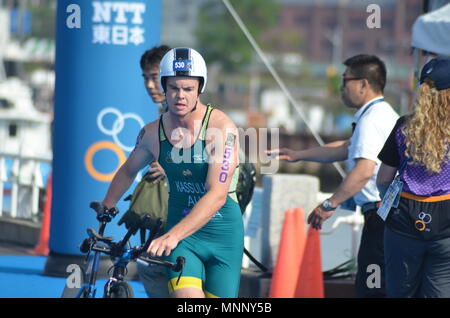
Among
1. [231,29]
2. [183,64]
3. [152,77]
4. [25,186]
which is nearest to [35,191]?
[25,186]

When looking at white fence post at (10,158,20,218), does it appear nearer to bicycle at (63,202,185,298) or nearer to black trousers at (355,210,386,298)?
black trousers at (355,210,386,298)

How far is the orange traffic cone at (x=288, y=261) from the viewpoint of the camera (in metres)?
9.08

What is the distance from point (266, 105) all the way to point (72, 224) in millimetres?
87031

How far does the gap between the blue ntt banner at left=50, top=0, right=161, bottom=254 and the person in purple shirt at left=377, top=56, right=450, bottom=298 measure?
179 inches

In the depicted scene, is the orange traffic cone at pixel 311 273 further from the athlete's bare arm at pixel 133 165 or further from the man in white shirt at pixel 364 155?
the athlete's bare arm at pixel 133 165

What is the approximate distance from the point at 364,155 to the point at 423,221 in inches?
60.0

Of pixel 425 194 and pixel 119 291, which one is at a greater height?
pixel 425 194

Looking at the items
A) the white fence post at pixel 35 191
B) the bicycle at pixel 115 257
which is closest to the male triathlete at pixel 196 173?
the bicycle at pixel 115 257

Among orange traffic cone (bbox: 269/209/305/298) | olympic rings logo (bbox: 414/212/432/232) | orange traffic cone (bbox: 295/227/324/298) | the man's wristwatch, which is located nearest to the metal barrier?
orange traffic cone (bbox: 269/209/305/298)

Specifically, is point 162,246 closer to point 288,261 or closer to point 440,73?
point 440,73

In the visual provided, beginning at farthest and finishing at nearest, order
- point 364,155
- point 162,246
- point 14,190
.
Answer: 1. point 14,190
2. point 364,155
3. point 162,246

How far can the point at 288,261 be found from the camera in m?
9.08

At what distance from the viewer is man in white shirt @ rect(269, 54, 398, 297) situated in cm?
712
